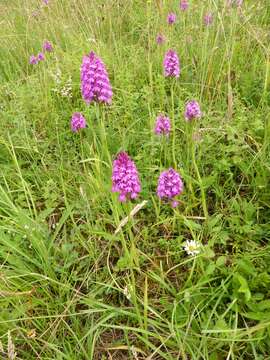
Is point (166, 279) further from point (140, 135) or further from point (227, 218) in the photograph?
point (140, 135)

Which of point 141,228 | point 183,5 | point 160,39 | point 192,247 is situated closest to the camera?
point 192,247

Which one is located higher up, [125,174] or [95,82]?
[95,82]

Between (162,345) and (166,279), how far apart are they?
30cm

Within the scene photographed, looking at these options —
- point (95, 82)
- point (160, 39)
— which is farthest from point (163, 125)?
point (160, 39)

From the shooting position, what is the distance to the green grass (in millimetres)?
1476

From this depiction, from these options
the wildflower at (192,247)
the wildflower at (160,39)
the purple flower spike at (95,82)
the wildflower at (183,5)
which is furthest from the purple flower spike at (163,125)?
the wildflower at (183,5)

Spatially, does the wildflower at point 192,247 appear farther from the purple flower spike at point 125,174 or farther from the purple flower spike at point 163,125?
the purple flower spike at point 163,125

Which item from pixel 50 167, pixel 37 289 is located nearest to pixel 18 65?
pixel 50 167

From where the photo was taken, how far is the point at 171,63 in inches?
75.6

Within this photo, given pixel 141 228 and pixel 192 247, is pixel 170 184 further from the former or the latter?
pixel 141 228

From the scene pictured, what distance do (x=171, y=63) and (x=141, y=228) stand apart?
34.8 inches

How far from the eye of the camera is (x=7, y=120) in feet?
8.91

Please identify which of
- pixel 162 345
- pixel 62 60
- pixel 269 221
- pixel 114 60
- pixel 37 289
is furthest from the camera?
pixel 62 60

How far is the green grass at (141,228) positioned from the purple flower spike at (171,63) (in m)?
0.08
